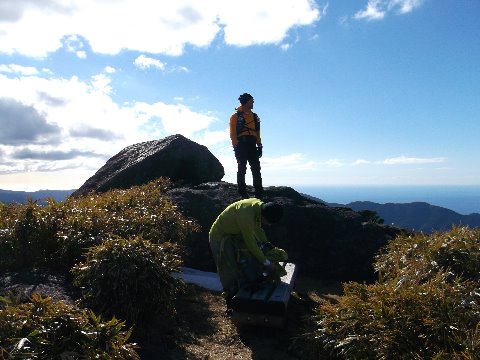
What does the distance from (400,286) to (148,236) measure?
4.71 metres

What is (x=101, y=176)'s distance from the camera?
703 inches

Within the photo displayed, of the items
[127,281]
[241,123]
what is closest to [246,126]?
[241,123]

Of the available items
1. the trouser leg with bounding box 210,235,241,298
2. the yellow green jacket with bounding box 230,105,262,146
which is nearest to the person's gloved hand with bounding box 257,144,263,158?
the yellow green jacket with bounding box 230,105,262,146

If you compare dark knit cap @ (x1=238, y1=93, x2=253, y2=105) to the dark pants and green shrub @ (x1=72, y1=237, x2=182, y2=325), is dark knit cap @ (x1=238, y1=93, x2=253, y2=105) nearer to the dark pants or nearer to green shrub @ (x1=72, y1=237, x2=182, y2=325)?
Result: the dark pants

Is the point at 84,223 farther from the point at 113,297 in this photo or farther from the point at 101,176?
the point at 101,176

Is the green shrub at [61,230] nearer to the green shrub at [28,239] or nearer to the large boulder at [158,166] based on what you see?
the green shrub at [28,239]

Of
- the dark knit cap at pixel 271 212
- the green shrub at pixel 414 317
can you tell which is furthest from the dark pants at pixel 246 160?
the green shrub at pixel 414 317

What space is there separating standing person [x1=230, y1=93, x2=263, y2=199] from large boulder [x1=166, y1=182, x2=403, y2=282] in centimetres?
132

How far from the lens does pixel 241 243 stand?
794cm

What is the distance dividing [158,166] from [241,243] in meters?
9.55

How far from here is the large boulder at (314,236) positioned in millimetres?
11508

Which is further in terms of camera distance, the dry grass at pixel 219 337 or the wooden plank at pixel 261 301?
the wooden plank at pixel 261 301

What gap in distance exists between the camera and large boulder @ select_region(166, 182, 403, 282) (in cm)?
1151

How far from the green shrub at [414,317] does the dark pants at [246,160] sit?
6678 millimetres
